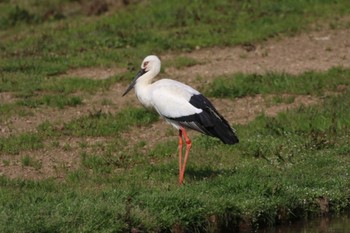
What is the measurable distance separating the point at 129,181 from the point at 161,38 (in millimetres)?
8145

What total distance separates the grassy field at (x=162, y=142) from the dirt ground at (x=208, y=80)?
137mm

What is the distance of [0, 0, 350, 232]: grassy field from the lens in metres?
10.6

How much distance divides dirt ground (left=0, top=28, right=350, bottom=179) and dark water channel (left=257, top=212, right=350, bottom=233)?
3.13 m

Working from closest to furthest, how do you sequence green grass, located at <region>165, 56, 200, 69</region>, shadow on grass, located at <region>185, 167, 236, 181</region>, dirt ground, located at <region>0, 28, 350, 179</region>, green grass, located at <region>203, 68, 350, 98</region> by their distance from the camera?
shadow on grass, located at <region>185, 167, 236, 181</region> → dirt ground, located at <region>0, 28, 350, 179</region> → green grass, located at <region>203, 68, 350, 98</region> → green grass, located at <region>165, 56, 200, 69</region>

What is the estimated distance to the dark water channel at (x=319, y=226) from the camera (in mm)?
11141

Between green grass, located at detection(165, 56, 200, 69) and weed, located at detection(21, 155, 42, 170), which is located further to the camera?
green grass, located at detection(165, 56, 200, 69)

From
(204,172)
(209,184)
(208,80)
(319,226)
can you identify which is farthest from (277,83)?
(319,226)

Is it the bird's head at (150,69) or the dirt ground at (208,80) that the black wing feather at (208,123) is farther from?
the dirt ground at (208,80)

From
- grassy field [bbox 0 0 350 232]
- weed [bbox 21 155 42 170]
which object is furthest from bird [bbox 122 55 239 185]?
weed [bbox 21 155 42 170]

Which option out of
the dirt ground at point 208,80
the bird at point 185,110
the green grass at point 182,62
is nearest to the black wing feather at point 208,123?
the bird at point 185,110

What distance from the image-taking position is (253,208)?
11031mm

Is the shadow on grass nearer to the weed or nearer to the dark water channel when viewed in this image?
the dark water channel

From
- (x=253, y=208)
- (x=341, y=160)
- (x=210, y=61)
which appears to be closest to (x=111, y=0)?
(x=210, y=61)

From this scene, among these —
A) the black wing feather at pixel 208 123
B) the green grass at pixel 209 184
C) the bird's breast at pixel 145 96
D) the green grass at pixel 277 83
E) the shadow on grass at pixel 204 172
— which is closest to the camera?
the green grass at pixel 209 184
